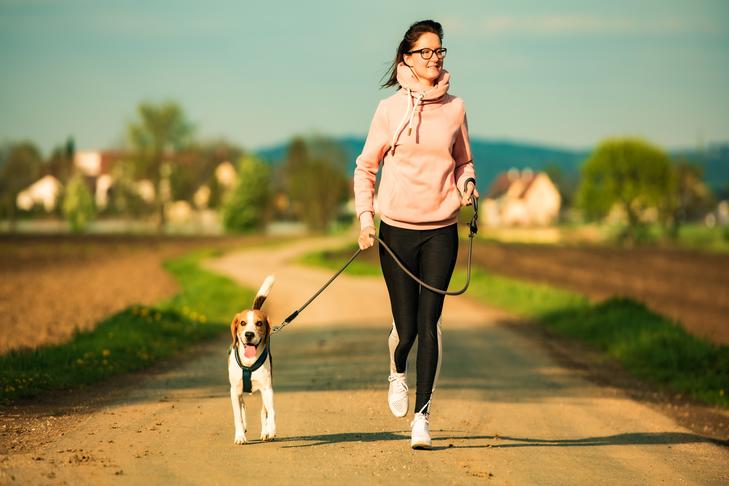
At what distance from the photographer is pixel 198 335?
16.1m

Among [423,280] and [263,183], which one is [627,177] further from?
[423,280]

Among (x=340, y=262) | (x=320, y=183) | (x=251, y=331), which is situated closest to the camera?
(x=251, y=331)

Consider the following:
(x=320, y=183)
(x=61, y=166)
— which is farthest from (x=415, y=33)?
(x=61, y=166)

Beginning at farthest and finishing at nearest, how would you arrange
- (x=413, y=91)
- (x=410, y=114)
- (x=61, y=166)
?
(x=61, y=166)
(x=413, y=91)
(x=410, y=114)

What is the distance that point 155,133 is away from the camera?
93875mm

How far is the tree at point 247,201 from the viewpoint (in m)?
94.8

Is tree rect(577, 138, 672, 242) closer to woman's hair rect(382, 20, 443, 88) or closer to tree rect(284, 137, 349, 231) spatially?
tree rect(284, 137, 349, 231)

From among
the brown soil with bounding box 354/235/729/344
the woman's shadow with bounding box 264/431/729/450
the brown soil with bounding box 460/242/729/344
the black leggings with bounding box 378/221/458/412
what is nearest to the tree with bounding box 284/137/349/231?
the brown soil with bounding box 460/242/729/344

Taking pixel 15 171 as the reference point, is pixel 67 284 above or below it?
below

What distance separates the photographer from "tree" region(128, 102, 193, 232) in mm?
93562

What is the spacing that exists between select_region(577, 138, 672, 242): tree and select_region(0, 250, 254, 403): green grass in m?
73.8

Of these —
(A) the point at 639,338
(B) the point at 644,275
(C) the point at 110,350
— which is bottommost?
(B) the point at 644,275

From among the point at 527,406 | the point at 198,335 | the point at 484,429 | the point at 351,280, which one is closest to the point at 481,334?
the point at 198,335

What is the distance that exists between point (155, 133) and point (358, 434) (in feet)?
294
